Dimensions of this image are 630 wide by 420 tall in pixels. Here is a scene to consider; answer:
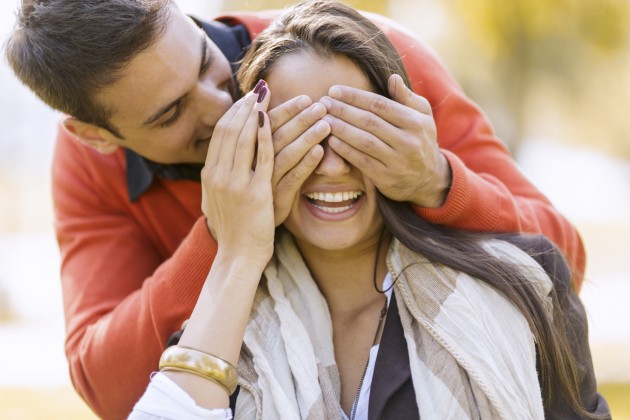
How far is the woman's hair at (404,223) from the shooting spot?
2164 millimetres

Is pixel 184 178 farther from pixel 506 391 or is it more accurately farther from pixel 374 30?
pixel 506 391

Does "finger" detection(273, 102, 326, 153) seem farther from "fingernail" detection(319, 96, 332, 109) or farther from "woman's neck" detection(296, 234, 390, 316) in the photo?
"woman's neck" detection(296, 234, 390, 316)

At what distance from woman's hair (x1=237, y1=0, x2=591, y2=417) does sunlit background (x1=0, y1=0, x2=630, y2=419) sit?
4.21 m

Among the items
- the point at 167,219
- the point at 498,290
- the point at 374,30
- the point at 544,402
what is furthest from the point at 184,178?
the point at 544,402

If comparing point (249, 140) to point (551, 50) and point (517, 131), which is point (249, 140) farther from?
point (517, 131)

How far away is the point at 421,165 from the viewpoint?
220 centimetres

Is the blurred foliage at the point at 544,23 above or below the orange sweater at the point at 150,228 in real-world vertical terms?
below

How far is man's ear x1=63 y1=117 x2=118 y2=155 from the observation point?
272 centimetres

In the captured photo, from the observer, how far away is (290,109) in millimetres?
2162

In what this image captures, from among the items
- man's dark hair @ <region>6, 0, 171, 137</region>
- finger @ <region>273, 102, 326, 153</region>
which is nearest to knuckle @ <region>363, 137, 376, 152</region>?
finger @ <region>273, 102, 326, 153</region>

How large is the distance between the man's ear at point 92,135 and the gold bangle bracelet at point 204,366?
34.8 inches

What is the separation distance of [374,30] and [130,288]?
1216 mm

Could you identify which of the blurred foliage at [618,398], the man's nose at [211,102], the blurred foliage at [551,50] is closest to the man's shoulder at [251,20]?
the man's nose at [211,102]

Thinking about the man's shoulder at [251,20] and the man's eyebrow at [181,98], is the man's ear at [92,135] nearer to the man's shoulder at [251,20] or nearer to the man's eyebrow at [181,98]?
the man's eyebrow at [181,98]
